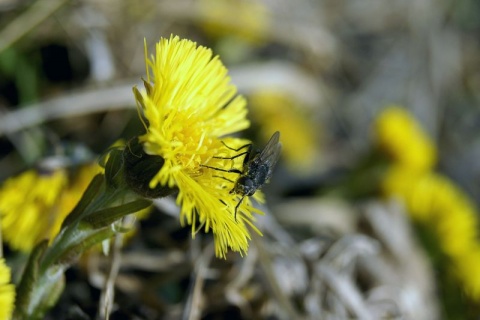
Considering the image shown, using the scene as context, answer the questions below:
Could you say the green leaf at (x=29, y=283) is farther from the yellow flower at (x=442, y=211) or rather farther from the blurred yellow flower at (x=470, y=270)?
the yellow flower at (x=442, y=211)

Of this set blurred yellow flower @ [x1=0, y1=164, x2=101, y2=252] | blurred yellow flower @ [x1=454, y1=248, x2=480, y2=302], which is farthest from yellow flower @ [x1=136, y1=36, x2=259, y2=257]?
blurred yellow flower @ [x1=454, y1=248, x2=480, y2=302]

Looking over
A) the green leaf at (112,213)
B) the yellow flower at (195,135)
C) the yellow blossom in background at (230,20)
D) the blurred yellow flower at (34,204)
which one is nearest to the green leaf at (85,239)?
the green leaf at (112,213)

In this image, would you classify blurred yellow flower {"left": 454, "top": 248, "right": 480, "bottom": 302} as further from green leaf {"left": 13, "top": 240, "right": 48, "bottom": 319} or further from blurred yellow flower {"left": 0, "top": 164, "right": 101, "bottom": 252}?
green leaf {"left": 13, "top": 240, "right": 48, "bottom": 319}

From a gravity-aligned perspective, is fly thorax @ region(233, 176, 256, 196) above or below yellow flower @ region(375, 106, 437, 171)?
above

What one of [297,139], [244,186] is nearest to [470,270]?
[297,139]

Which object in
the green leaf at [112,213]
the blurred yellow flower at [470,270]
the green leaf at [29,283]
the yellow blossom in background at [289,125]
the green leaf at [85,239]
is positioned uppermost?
the green leaf at [112,213]

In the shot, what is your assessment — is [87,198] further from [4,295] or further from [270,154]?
[270,154]
